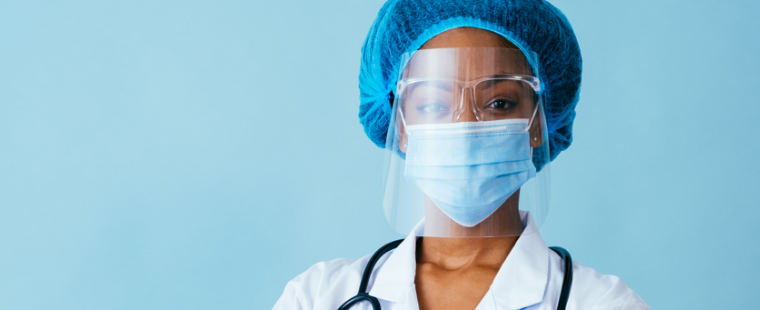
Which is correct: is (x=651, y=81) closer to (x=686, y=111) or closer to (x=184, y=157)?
(x=686, y=111)

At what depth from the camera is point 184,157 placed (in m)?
2.60

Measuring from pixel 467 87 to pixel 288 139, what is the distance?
3.90 feet

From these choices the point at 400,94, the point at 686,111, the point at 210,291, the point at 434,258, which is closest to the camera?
the point at 400,94

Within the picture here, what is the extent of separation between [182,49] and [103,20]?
30 cm

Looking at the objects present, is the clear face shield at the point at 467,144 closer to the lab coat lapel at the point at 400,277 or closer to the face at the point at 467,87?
the face at the point at 467,87

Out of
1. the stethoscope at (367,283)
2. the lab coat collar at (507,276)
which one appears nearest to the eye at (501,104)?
the lab coat collar at (507,276)

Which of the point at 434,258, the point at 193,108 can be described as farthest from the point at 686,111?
the point at 193,108

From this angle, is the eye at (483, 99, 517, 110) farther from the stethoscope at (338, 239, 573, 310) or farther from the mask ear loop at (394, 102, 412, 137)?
the stethoscope at (338, 239, 573, 310)

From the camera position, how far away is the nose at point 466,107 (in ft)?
5.05

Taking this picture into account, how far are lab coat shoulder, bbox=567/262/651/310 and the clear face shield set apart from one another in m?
0.17

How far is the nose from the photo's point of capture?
1539 millimetres

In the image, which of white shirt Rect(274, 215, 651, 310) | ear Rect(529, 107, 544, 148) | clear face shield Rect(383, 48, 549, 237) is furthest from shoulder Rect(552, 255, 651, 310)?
ear Rect(529, 107, 544, 148)

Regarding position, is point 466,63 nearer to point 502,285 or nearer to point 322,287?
point 502,285

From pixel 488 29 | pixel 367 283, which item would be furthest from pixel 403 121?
pixel 367 283
